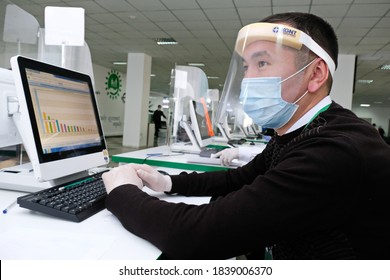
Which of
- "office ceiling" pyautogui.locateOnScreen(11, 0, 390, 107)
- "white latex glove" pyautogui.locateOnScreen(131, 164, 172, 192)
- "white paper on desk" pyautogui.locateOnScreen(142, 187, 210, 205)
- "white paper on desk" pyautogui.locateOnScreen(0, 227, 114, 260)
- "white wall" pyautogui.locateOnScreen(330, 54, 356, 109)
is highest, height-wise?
"office ceiling" pyautogui.locateOnScreen(11, 0, 390, 107)

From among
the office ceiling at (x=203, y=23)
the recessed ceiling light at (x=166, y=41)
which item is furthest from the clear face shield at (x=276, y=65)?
the recessed ceiling light at (x=166, y=41)

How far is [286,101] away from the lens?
0.89 meters

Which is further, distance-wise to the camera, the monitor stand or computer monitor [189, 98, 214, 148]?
computer monitor [189, 98, 214, 148]

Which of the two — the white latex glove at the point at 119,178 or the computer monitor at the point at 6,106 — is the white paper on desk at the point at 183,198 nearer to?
the white latex glove at the point at 119,178

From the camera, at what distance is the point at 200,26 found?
5.49 m

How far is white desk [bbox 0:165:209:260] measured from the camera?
0.57m

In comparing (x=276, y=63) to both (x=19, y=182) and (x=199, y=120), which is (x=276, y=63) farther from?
(x=199, y=120)

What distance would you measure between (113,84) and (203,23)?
7.51 m

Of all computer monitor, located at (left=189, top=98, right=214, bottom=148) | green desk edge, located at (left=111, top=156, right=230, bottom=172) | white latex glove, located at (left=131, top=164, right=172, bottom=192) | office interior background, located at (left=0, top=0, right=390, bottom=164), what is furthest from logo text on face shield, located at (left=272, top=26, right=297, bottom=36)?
office interior background, located at (left=0, top=0, right=390, bottom=164)

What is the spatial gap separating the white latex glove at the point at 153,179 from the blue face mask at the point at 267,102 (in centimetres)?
38

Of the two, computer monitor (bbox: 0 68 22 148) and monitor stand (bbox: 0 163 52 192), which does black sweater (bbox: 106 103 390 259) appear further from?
computer monitor (bbox: 0 68 22 148)

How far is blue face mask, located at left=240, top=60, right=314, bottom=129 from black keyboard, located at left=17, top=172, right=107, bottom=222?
1.84ft

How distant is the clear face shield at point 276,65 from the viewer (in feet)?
2.74

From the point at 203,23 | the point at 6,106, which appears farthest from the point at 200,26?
the point at 6,106
